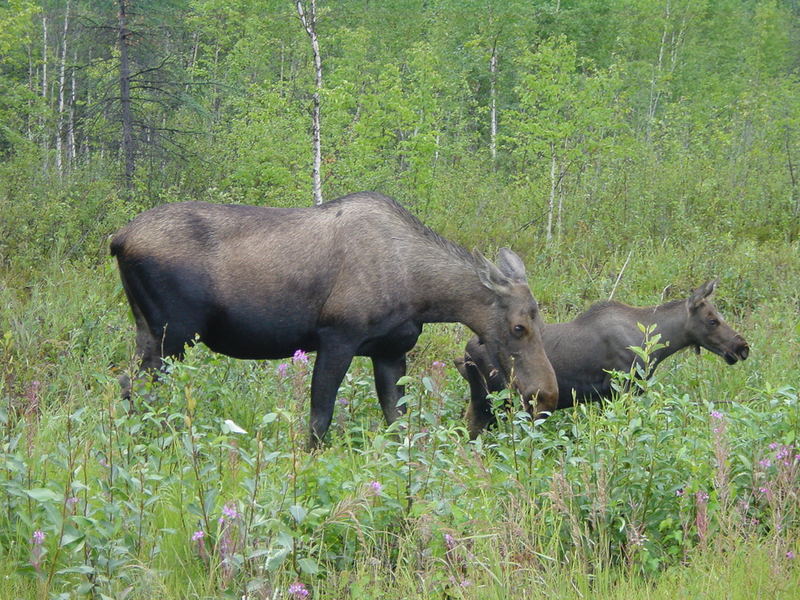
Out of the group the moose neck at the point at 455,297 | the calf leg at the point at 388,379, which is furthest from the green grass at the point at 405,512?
the moose neck at the point at 455,297

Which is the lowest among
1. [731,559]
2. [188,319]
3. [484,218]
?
[484,218]

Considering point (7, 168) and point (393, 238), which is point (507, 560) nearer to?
point (393, 238)

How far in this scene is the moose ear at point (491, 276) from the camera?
7.54m

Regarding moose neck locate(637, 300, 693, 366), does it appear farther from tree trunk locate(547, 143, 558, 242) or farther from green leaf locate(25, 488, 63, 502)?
green leaf locate(25, 488, 63, 502)

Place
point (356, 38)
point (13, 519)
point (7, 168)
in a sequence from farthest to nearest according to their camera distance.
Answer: point (356, 38) → point (7, 168) → point (13, 519)

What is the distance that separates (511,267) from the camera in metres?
7.73

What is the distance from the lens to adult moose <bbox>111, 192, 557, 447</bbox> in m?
7.29

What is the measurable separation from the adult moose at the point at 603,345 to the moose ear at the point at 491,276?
0.55m

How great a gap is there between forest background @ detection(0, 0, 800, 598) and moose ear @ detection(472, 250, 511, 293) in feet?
3.59

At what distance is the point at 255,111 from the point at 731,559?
12713mm

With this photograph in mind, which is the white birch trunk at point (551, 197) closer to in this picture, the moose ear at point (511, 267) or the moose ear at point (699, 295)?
the moose ear at point (699, 295)

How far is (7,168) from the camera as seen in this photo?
13.8 meters

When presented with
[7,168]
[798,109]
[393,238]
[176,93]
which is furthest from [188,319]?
[798,109]

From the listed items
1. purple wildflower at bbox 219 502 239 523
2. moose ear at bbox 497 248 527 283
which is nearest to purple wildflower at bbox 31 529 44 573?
purple wildflower at bbox 219 502 239 523
